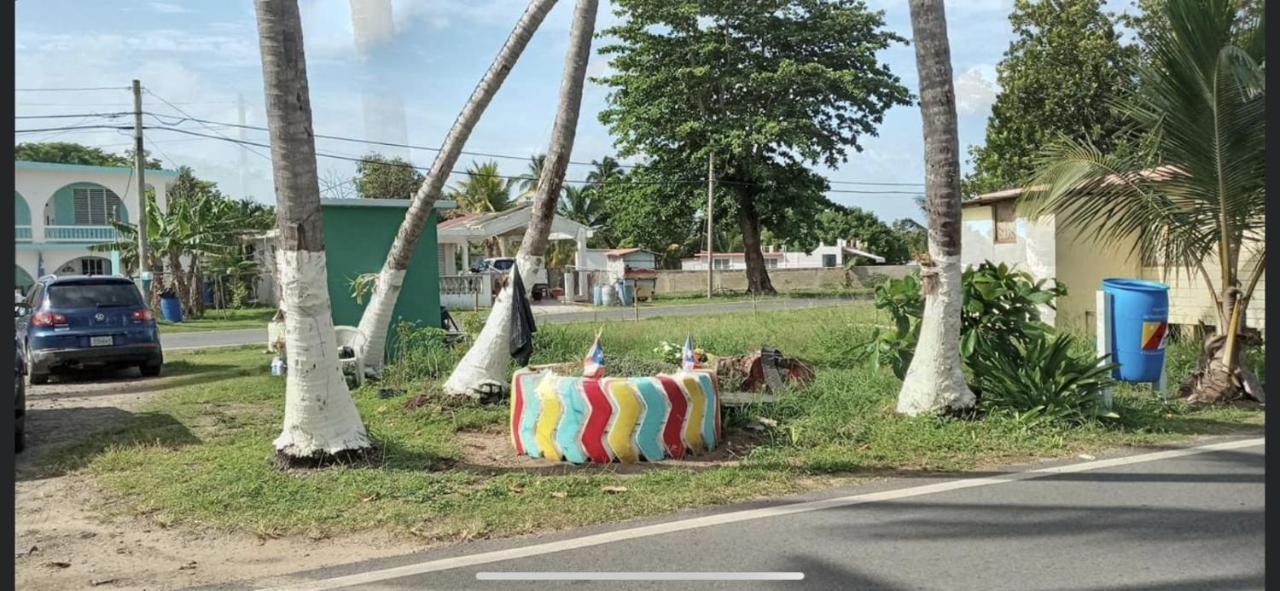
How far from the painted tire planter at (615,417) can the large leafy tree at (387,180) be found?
1627 inches

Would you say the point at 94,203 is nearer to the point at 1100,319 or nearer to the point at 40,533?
the point at 40,533

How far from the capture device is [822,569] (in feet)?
15.7

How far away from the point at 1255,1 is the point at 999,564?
7.71m

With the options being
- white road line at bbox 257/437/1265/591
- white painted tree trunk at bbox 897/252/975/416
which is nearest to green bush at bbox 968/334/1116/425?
white painted tree trunk at bbox 897/252/975/416

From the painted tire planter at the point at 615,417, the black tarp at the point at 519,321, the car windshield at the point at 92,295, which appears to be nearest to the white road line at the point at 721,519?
the painted tire planter at the point at 615,417

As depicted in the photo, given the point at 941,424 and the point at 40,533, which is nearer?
the point at 40,533

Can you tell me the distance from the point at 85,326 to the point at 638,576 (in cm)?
1142

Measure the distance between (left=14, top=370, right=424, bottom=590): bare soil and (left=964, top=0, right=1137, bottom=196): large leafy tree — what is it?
25.1 meters

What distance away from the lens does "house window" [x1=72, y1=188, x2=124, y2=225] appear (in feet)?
82.6

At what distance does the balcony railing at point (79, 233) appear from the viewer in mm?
23953

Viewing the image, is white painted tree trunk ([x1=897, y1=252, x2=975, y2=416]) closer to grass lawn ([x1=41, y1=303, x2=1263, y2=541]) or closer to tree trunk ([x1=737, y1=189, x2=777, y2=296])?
grass lawn ([x1=41, y1=303, x2=1263, y2=541])

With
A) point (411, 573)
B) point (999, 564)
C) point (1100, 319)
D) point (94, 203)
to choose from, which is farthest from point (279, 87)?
point (94, 203)

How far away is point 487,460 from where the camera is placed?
747 cm

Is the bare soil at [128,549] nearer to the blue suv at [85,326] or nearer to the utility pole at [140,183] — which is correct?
the blue suv at [85,326]
